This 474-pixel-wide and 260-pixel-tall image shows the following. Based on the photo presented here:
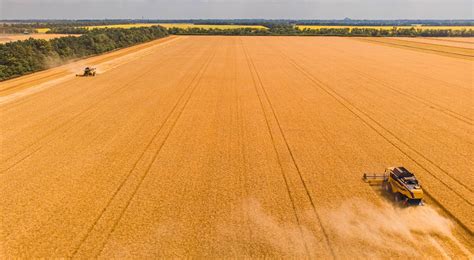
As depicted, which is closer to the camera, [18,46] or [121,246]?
[121,246]

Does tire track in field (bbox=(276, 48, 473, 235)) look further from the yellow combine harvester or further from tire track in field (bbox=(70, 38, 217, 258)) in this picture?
tire track in field (bbox=(70, 38, 217, 258))

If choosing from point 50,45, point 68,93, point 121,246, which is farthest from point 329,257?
point 50,45

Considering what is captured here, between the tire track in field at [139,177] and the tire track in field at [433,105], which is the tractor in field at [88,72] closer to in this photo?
the tire track in field at [139,177]

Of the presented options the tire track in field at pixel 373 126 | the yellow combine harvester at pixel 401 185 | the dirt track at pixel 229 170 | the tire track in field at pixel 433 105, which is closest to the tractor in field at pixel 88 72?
the dirt track at pixel 229 170

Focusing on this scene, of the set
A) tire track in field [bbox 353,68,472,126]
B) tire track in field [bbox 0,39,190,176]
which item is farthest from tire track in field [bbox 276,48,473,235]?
tire track in field [bbox 0,39,190,176]

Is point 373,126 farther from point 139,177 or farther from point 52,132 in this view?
point 52,132

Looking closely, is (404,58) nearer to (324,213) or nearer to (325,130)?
(325,130)
